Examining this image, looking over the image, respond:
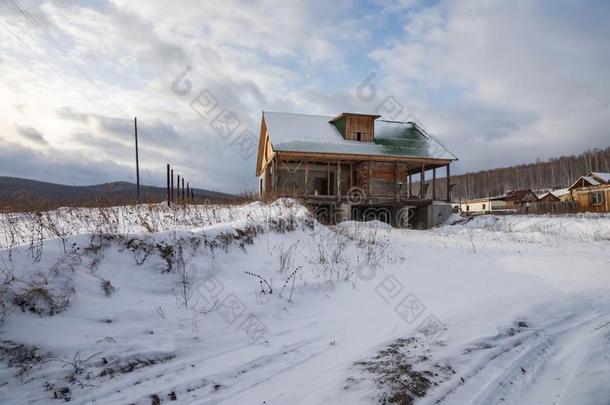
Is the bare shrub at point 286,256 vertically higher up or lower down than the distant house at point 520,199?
lower down

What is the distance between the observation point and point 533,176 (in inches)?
3521

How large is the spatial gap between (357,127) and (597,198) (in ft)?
106

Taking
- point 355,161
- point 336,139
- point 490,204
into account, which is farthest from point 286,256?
point 490,204

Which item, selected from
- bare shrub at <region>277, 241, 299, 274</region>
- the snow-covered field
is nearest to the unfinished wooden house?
bare shrub at <region>277, 241, 299, 274</region>

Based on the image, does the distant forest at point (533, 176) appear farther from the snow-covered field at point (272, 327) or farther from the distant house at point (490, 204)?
the snow-covered field at point (272, 327)

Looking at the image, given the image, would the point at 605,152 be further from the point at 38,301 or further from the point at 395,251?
the point at 38,301

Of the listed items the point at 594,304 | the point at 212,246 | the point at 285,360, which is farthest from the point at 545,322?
the point at 212,246

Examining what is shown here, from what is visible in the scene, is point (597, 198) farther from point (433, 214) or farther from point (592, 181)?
point (433, 214)

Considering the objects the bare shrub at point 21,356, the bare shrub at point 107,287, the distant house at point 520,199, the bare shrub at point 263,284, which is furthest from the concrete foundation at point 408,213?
the distant house at point 520,199

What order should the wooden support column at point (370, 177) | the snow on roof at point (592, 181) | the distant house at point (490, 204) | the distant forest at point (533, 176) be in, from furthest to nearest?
the distant forest at point (533, 176) < the distant house at point (490, 204) < the snow on roof at point (592, 181) < the wooden support column at point (370, 177)

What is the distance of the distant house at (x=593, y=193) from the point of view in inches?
1478

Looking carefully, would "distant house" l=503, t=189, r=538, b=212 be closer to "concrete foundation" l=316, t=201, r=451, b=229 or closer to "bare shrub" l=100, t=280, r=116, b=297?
"concrete foundation" l=316, t=201, r=451, b=229

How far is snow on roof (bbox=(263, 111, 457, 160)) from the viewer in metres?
20.1

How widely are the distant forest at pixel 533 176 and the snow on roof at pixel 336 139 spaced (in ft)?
243
